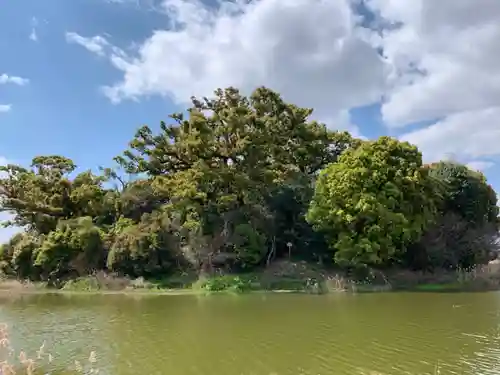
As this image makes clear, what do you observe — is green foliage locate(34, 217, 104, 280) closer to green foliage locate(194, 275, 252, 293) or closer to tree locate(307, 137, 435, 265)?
green foliage locate(194, 275, 252, 293)

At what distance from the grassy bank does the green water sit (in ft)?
16.7

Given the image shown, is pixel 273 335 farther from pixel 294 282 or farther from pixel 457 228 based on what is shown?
pixel 457 228

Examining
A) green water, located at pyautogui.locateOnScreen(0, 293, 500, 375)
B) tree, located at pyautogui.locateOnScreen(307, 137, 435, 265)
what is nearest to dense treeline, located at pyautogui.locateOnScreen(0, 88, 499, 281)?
Result: tree, located at pyautogui.locateOnScreen(307, 137, 435, 265)

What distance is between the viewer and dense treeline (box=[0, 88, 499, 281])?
2909 centimetres

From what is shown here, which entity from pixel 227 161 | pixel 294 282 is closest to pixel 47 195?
pixel 227 161

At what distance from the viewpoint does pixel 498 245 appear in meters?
32.9

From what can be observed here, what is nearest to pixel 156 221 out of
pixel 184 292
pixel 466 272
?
pixel 184 292

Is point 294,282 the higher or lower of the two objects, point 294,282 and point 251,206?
the lower

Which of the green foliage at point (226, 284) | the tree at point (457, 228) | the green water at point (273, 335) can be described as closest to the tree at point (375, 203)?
the tree at point (457, 228)

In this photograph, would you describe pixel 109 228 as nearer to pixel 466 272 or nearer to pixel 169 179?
pixel 169 179

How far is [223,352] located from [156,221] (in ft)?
70.9

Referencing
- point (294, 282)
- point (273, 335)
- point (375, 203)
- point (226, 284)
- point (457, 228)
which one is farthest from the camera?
point (457, 228)

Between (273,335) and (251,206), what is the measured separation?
64.5 ft

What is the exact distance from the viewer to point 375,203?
2777 centimetres
